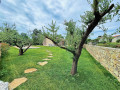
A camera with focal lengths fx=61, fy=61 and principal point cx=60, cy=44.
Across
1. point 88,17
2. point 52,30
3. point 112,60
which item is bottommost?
point 112,60

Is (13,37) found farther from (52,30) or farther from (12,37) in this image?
(52,30)

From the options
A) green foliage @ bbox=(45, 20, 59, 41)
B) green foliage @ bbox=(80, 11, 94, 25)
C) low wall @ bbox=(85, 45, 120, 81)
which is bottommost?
low wall @ bbox=(85, 45, 120, 81)

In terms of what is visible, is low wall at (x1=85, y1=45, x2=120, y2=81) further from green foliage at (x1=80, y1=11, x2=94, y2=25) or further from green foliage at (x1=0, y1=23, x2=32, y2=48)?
green foliage at (x1=0, y1=23, x2=32, y2=48)

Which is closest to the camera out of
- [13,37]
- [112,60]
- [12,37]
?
[112,60]

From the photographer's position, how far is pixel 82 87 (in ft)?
7.75

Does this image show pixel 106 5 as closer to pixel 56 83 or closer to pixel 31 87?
pixel 56 83

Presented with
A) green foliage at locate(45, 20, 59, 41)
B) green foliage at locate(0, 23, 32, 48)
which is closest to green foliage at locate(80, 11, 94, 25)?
green foliage at locate(45, 20, 59, 41)

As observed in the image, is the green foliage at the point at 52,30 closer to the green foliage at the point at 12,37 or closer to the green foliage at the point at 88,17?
the green foliage at the point at 88,17

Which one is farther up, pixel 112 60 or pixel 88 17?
pixel 88 17

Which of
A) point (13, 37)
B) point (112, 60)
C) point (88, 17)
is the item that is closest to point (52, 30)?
point (88, 17)

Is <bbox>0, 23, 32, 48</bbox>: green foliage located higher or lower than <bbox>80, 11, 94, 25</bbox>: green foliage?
lower

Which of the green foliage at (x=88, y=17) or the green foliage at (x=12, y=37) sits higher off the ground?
the green foliage at (x=88, y=17)

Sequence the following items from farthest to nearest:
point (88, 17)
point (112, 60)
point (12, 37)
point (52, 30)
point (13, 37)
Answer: point (13, 37) → point (12, 37) → point (88, 17) → point (112, 60) → point (52, 30)

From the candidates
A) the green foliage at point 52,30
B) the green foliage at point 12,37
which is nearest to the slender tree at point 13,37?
the green foliage at point 12,37
